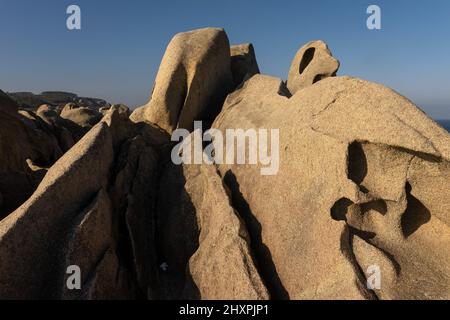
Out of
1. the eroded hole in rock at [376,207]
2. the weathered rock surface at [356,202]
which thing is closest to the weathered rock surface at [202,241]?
the weathered rock surface at [356,202]

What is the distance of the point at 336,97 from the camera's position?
16.8 feet

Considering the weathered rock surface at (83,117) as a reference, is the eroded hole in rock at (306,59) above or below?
above

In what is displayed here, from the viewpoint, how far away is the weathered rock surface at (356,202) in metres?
4.13

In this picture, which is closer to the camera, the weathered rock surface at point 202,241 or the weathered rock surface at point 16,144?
the weathered rock surface at point 202,241

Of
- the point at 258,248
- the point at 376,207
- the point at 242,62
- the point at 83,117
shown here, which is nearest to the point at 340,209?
the point at 376,207

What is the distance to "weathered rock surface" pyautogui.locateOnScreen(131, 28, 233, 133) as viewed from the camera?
297 inches

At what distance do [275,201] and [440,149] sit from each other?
2075 millimetres

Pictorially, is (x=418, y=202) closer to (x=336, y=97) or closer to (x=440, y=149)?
(x=440, y=149)

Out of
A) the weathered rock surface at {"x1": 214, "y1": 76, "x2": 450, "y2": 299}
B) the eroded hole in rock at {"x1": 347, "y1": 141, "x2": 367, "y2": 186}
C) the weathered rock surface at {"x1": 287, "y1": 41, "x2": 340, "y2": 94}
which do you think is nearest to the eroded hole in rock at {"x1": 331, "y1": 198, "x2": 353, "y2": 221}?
the weathered rock surface at {"x1": 214, "y1": 76, "x2": 450, "y2": 299}

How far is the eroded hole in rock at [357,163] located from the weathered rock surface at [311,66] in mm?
5384

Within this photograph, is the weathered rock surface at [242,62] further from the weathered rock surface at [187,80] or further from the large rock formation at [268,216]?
the large rock formation at [268,216]

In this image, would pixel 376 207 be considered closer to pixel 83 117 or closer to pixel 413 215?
pixel 413 215

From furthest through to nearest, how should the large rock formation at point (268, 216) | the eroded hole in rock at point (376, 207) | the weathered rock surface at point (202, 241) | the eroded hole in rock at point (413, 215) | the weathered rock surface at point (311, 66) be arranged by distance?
the weathered rock surface at point (311, 66) < the eroded hole in rock at point (413, 215) < the eroded hole in rock at point (376, 207) < the weathered rock surface at point (202, 241) < the large rock formation at point (268, 216)

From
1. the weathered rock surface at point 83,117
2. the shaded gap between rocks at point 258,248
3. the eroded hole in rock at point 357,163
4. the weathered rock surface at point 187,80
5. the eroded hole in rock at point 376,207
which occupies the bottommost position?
the weathered rock surface at point 83,117
